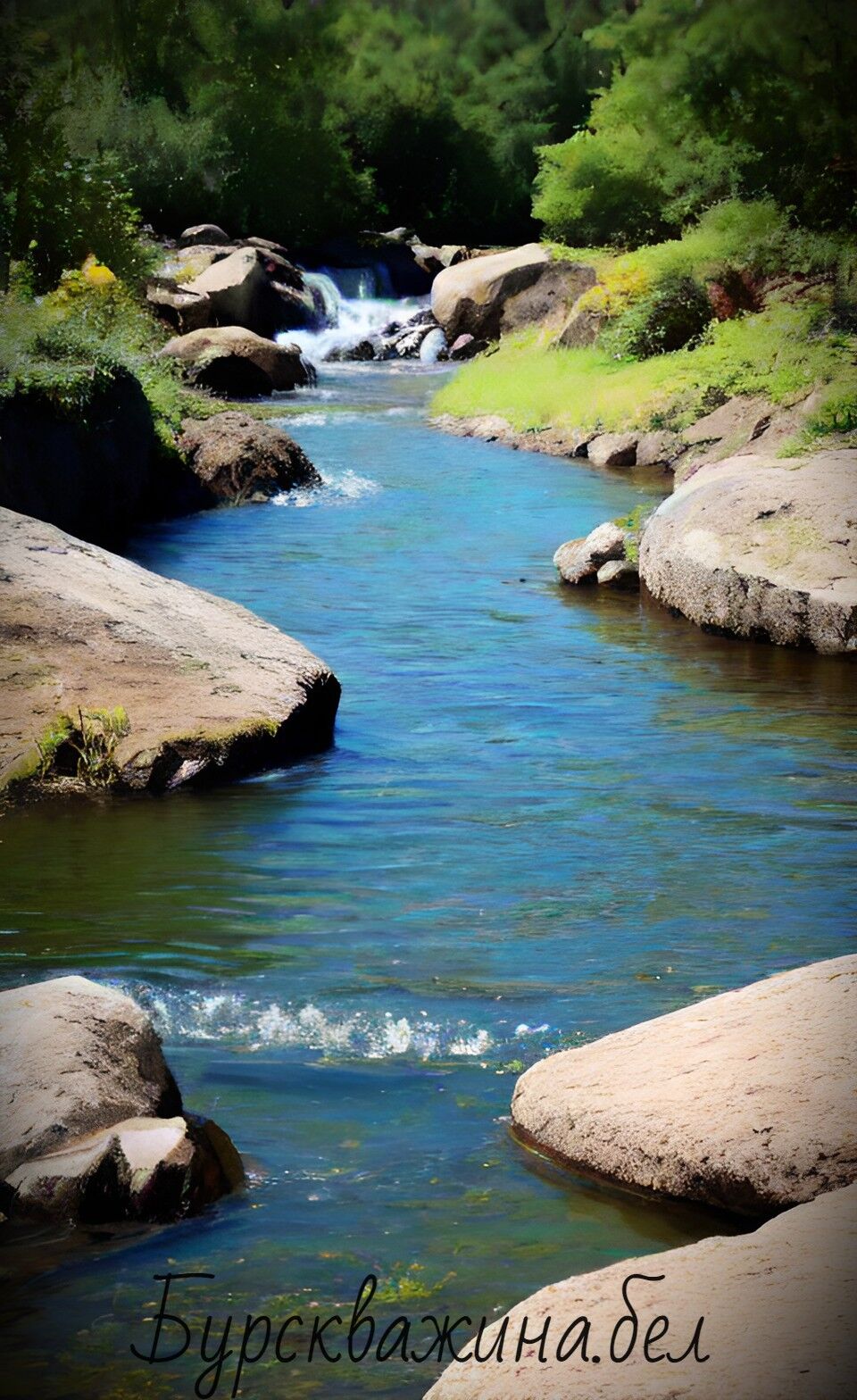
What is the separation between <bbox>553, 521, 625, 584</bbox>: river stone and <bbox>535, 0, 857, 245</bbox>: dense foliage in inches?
500

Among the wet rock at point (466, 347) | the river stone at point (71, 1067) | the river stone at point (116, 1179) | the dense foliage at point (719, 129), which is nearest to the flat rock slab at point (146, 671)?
the river stone at point (71, 1067)

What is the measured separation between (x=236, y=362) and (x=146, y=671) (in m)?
17.3

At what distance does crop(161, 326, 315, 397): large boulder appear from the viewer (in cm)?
2406

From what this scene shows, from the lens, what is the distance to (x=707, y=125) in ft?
95.7

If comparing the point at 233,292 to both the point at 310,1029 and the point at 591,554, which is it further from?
the point at 310,1029

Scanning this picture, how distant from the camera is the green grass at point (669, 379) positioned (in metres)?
18.5

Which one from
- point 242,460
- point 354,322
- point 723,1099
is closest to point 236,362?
point 242,460

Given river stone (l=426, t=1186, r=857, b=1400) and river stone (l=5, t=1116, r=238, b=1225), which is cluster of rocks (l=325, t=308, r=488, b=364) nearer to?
river stone (l=5, t=1116, r=238, b=1225)

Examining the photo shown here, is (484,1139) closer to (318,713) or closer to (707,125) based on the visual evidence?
(318,713)

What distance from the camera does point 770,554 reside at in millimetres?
10742

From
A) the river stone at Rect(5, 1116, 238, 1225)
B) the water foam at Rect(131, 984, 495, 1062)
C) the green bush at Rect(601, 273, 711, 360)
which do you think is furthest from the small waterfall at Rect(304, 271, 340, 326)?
the river stone at Rect(5, 1116, 238, 1225)

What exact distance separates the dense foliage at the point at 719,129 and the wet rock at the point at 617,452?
6338 millimetres

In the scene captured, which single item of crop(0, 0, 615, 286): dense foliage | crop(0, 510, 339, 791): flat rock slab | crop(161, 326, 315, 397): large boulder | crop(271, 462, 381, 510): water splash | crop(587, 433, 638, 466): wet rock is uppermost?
crop(0, 0, 615, 286): dense foliage

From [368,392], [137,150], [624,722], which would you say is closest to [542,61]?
[137,150]
